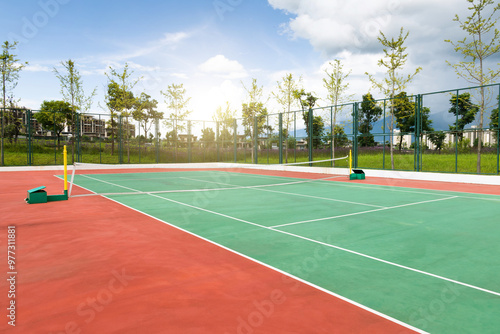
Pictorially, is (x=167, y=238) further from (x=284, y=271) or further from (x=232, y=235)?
(x=284, y=271)

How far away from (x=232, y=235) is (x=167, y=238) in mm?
1193

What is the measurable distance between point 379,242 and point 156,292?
3967mm

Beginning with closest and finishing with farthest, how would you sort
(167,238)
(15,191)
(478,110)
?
(167,238)
(15,191)
(478,110)

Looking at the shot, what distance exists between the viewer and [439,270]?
4.68m

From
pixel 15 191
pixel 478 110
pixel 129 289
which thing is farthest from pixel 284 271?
pixel 478 110

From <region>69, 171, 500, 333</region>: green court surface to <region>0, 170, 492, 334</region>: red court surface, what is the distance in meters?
0.41

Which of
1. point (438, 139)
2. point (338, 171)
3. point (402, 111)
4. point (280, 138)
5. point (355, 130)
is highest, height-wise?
point (402, 111)

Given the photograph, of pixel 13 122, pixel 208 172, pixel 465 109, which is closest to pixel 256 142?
pixel 208 172

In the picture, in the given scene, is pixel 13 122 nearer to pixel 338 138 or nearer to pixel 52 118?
pixel 52 118

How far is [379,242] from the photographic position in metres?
6.09

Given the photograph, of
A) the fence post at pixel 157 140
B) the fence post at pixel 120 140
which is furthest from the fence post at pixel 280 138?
the fence post at pixel 120 140

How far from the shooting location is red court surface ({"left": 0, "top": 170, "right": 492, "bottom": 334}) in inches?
126

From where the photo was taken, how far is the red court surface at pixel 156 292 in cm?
320

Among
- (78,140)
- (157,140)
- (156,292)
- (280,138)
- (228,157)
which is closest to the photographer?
(156,292)
